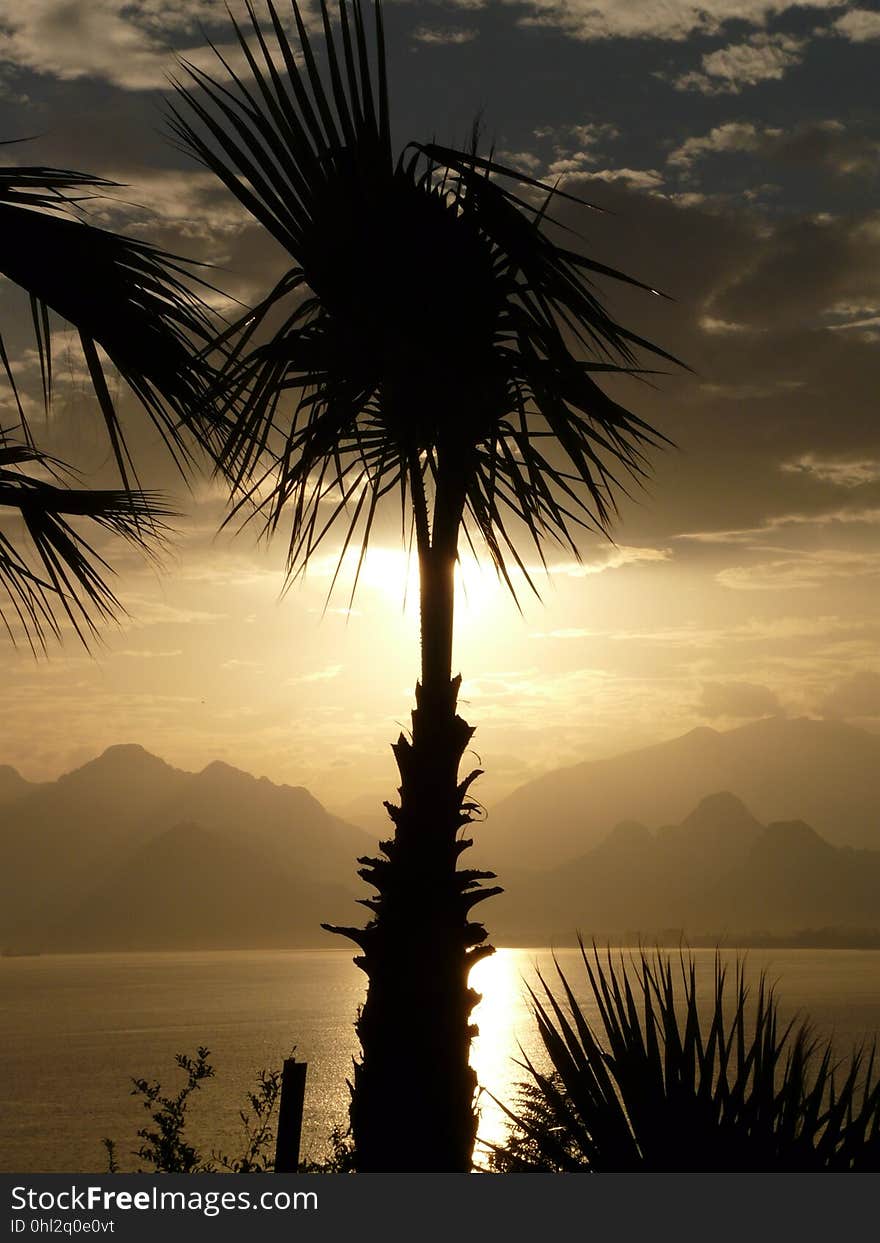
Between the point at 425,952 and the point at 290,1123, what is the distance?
4.14 feet

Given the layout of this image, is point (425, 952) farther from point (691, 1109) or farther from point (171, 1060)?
point (171, 1060)

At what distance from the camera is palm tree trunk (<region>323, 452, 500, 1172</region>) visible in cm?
617

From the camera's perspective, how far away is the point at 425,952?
251 inches

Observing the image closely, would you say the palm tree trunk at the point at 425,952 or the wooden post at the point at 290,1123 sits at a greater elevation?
the palm tree trunk at the point at 425,952

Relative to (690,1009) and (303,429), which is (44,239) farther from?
(303,429)

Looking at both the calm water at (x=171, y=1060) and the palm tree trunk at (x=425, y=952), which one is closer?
the palm tree trunk at (x=425, y=952)

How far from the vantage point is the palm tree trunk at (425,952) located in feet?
20.2

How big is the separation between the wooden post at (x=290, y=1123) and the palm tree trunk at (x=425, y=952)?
39 centimetres

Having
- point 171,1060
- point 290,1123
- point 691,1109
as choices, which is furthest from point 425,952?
point 171,1060

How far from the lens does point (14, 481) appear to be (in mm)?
6086

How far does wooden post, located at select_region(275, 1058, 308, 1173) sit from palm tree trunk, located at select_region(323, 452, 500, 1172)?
1.28ft

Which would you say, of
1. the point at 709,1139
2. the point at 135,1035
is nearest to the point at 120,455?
the point at 709,1139

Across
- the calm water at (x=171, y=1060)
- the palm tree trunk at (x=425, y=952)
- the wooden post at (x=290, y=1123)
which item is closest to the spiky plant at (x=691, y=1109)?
the palm tree trunk at (x=425, y=952)

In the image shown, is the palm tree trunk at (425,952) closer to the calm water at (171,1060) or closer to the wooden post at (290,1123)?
the wooden post at (290,1123)
